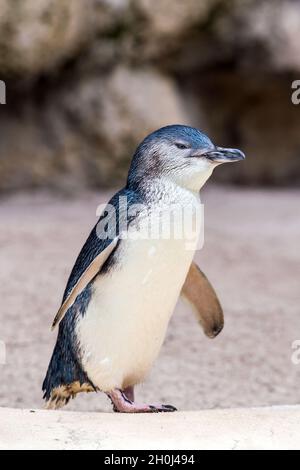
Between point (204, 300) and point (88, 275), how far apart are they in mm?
436

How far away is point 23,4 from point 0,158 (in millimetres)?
1160

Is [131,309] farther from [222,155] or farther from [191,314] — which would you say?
[191,314]

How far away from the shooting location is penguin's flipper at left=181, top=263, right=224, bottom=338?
2.44 m

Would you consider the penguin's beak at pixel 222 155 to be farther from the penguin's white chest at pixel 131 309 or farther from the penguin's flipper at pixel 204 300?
the penguin's flipper at pixel 204 300

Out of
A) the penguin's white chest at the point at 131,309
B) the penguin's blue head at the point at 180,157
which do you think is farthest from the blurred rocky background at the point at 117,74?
the penguin's white chest at the point at 131,309

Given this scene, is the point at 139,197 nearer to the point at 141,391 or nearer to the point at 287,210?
the point at 141,391

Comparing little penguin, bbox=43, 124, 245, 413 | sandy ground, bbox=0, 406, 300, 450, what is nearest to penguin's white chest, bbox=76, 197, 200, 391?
little penguin, bbox=43, 124, 245, 413

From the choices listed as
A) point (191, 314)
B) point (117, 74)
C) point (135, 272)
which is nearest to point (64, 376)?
point (135, 272)

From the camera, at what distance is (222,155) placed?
2.14 meters

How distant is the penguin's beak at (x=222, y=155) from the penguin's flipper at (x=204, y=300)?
36 cm

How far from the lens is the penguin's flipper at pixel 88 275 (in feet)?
6.98

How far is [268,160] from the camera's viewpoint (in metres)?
7.54

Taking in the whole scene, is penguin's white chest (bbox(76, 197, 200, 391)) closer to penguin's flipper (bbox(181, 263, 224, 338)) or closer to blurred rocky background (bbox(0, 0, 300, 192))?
penguin's flipper (bbox(181, 263, 224, 338))
